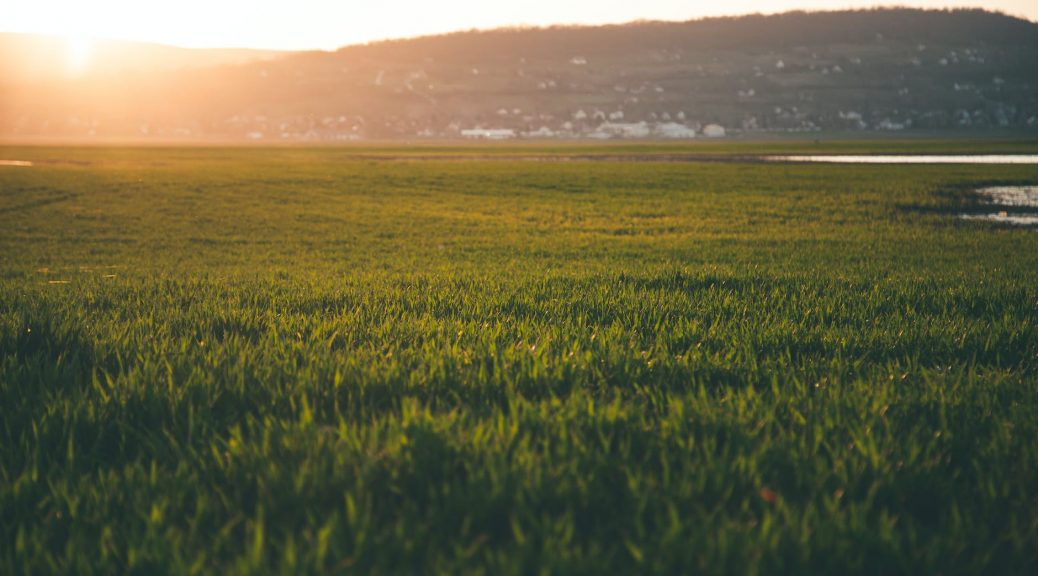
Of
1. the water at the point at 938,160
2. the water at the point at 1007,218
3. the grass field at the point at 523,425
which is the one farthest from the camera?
the water at the point at 938,160

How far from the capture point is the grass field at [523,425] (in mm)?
2545

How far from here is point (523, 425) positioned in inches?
139

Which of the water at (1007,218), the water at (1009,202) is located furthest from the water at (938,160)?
the water at (1007,218)

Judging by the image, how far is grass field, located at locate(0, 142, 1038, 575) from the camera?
2.54 meters

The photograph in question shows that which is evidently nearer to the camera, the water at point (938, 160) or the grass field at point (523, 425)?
the grass field at point (523, 425)

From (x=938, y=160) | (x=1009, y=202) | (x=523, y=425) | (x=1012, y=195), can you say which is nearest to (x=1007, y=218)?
(x=1009, y=202)

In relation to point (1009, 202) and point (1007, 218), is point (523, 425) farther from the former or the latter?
point (1009, 202)

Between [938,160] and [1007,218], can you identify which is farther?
[938,160]

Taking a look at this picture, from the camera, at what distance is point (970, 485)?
3.08m

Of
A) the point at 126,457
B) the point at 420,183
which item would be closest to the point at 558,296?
the point at 126,457

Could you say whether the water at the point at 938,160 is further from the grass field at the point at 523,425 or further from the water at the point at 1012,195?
the grass field at the point at 523,425

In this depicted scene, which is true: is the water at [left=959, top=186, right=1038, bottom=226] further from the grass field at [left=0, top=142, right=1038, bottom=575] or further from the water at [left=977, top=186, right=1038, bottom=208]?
the grass field at [left=0, top=142, right=1038, bottom=575]

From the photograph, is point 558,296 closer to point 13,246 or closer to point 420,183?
point 13,246

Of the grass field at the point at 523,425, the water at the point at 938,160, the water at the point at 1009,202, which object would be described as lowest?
the grass field at the point at 523,425
